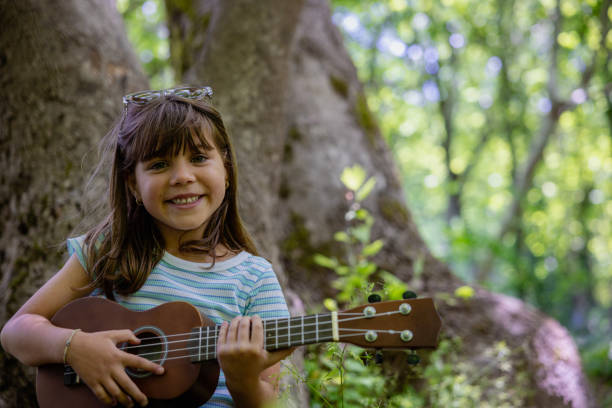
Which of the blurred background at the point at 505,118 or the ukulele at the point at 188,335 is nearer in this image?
the ukulele at the point at 188,335

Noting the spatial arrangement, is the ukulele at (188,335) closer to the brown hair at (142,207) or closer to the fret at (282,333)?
the fret at (282,333)

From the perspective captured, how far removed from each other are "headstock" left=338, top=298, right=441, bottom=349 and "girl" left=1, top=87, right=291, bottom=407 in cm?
38

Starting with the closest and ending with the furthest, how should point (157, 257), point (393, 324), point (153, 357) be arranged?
point (393, 324) < point (153, 357) < point (157, 257)

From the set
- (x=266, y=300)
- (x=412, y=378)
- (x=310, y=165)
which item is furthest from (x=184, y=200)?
(x=310, y=165)

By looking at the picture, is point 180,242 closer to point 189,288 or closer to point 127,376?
point 189,288

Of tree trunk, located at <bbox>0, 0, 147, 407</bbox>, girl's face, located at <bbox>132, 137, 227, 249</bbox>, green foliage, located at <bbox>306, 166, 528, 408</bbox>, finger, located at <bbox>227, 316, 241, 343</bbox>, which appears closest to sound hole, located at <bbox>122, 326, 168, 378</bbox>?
finger, located at <bbox>227, 316, 241, 343</bbox>

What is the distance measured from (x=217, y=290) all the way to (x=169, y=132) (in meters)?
0.59

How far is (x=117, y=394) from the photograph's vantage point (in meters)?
1.67

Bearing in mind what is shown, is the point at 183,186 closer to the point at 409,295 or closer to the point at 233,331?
the point at 233,331

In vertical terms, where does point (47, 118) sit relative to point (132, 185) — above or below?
→ above

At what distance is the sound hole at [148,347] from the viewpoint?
172 cm

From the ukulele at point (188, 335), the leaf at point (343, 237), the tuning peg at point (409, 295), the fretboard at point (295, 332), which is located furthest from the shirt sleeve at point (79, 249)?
the leaf at point (343, 237)

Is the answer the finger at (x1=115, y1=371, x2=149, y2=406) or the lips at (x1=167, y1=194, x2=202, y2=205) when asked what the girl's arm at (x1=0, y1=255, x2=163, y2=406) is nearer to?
the finger at (x1=115, y1=371, x2=149, y2=406)

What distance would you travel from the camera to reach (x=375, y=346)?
149 centimetres
